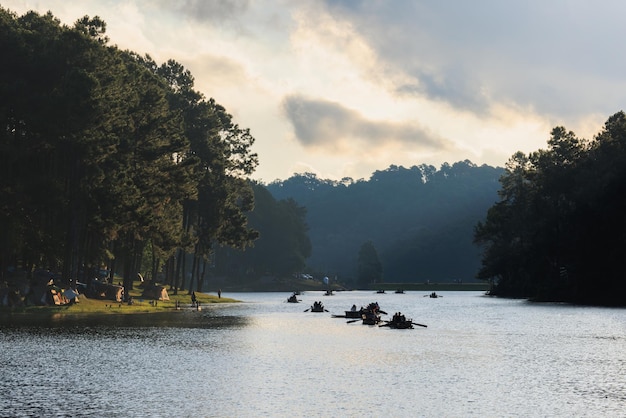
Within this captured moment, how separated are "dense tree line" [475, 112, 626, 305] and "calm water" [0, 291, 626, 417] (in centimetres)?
5591

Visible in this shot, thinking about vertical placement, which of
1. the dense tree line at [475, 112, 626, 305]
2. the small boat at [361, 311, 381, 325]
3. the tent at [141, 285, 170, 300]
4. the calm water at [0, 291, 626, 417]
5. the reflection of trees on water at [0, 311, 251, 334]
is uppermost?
the dense tree line at [475, 112, 626, 305]

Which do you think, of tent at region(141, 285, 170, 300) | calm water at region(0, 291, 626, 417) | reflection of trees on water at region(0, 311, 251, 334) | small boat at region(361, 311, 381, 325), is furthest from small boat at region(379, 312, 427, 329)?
tent at region(141, 285, 170, 300)

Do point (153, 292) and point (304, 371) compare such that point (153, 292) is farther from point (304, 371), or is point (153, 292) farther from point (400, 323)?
point (304, 371)

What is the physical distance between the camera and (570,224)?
6004 inches

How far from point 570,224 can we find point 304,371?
110 m

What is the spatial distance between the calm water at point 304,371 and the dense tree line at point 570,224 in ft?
183

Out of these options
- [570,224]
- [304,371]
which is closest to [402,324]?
[304,371]

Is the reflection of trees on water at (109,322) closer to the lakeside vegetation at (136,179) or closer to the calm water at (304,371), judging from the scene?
the calm water at (304,371)

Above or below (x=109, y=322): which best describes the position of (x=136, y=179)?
above

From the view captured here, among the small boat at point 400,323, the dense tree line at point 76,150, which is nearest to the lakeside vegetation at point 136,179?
the dense tree line at point 76,150

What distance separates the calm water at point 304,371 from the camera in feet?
130

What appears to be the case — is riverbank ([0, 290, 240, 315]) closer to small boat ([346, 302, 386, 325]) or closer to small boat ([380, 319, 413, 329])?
small boat ([346, 302, 386, 325])

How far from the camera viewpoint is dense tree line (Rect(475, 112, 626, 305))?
142 m

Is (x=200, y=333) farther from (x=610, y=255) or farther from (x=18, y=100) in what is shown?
(x=610, y=255)
